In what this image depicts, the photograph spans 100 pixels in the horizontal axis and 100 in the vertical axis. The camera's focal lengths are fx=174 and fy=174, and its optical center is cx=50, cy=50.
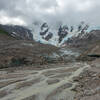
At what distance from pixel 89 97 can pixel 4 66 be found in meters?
47.1

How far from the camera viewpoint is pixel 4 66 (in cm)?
5919

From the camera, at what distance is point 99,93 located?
55.2ft

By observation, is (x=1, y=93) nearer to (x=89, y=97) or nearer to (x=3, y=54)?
(x=89, y=97)

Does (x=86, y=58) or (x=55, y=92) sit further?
(x=86, y=58)

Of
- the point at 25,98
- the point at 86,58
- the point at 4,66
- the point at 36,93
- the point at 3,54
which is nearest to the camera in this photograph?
the point at 25,98

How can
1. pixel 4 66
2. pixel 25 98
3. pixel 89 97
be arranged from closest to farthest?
pixel 89 97 → pixel 25 98 → pixel 4 66

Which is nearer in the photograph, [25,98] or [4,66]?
[25,98]

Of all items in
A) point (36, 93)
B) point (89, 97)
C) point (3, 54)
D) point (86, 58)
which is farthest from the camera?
point (86, 58)

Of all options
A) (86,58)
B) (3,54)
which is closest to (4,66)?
(3,54)

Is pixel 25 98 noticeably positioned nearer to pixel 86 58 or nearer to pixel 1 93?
pixel 1 93

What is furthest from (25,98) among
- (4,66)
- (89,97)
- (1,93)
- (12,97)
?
(4,66)

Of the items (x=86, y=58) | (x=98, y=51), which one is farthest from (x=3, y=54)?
(x=98, y=51)

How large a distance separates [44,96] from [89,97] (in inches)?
190

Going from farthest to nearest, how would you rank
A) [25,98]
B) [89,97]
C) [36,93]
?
[36,93] → [25,98] → [89,97]
